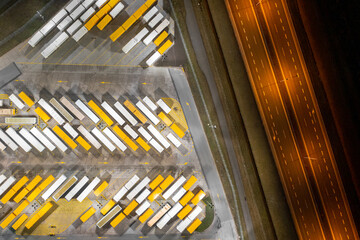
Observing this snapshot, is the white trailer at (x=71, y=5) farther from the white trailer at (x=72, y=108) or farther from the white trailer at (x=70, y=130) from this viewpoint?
the white trailer at (x=70, y=130)

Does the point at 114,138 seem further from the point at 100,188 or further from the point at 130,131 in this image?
the point at 100,188

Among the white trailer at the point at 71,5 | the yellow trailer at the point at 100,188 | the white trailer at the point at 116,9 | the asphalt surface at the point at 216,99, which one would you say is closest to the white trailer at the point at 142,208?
the yellow trailer at the point at 100,188

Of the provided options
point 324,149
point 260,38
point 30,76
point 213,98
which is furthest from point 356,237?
point 30,76

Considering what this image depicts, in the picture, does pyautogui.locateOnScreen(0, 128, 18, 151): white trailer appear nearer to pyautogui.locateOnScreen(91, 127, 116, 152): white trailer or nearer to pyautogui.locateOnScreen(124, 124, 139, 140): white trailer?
pyautogui.locateOnScreen(91, 127, 116, 152): white trailer

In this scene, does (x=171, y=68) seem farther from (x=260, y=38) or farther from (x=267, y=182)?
(x=267, y=182)

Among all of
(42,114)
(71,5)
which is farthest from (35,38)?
(42,114)

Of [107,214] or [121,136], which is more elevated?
[121,136]
